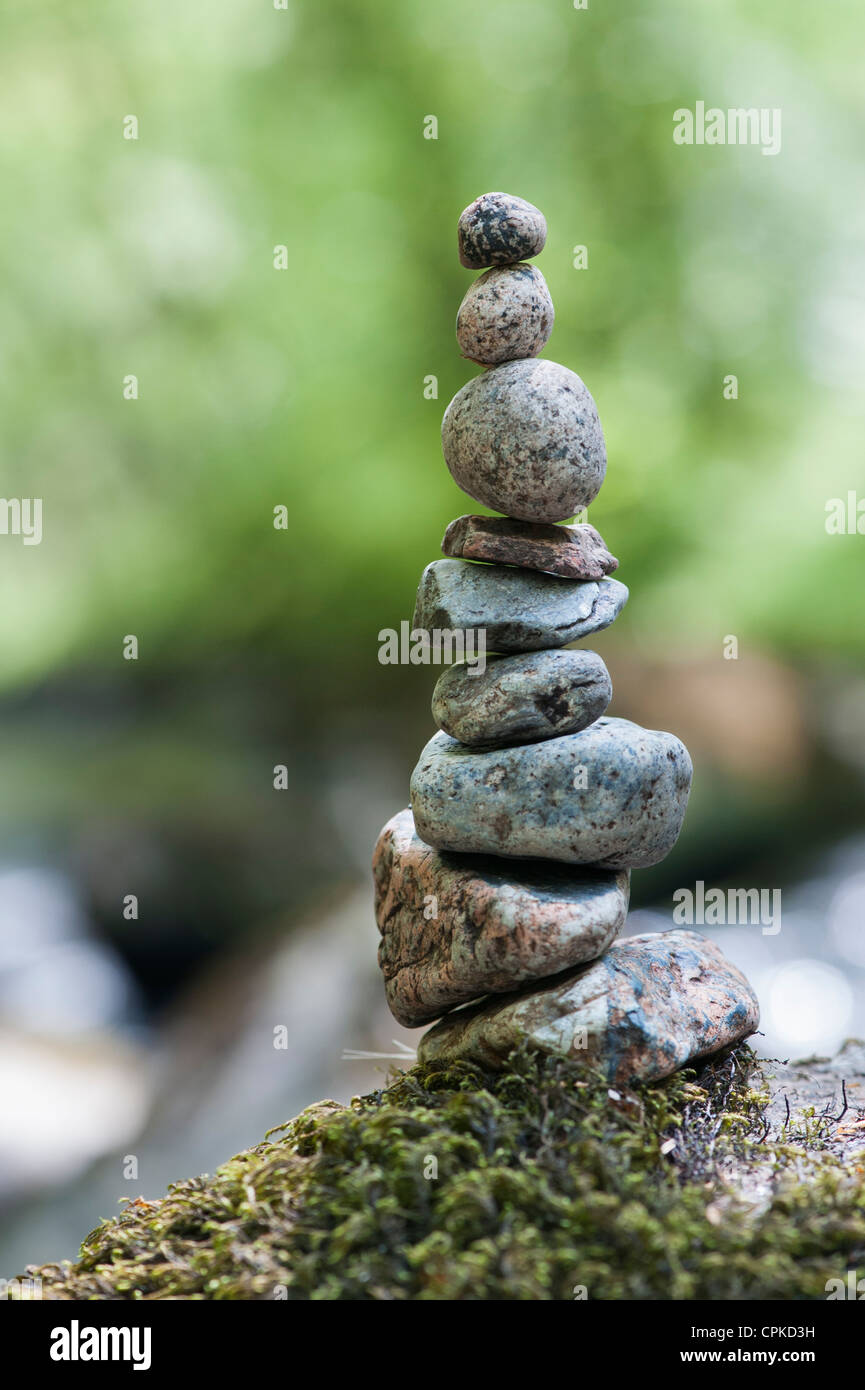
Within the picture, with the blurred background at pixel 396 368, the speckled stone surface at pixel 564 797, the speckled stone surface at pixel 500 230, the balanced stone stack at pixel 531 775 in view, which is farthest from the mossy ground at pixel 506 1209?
the blurred background at pixel 396 368

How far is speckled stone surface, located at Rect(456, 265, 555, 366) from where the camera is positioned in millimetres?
2721

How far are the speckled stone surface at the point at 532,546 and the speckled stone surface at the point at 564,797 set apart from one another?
0.44 meters

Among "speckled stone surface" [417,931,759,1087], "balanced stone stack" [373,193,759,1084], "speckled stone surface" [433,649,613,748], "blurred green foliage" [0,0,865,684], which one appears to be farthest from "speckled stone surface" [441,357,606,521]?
"blurred green foliage" [0,0,865,684]

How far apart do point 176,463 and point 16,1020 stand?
4434mm

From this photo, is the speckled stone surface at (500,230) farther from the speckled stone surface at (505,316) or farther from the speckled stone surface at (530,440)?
the speckled stone surface at (530,440)

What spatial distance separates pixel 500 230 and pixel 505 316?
208 mm

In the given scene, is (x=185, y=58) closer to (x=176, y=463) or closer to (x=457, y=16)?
(x=457, y=16)

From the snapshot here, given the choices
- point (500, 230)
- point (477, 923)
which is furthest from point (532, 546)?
point (477, 923)

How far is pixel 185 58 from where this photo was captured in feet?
25.0

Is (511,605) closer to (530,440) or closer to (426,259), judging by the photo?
(530,440)

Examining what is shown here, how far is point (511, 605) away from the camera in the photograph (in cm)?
276

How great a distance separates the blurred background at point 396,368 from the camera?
708 centimetres
